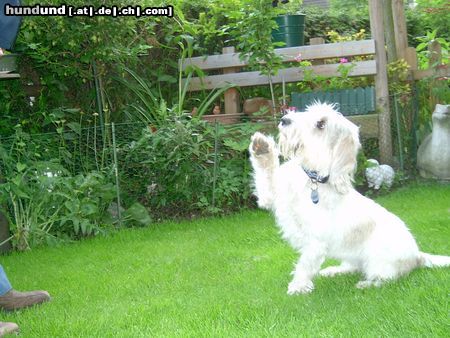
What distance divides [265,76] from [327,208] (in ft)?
17.2

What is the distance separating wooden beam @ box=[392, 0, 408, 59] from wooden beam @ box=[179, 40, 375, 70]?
946mm

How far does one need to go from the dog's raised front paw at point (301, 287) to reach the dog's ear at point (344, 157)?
0.67 m

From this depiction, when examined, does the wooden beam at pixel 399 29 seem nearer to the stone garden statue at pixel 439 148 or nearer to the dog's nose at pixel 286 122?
the stone garden statue at pixel 439 148

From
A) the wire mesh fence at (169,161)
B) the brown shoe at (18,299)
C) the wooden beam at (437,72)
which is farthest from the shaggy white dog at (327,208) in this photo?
the wooden beam at (437,72)

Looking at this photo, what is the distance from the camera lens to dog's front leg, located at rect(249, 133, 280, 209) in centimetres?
445

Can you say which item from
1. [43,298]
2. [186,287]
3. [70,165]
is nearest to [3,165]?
[70,165]

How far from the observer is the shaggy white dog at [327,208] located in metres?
4.06

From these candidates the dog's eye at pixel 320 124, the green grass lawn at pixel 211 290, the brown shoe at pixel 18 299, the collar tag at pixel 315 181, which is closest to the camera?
the green grass lawn at pixel 211 290

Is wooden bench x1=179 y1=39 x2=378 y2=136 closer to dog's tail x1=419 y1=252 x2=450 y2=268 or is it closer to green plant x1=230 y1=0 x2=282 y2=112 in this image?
green plant x1=230 y1=0 x2=282 y2=112

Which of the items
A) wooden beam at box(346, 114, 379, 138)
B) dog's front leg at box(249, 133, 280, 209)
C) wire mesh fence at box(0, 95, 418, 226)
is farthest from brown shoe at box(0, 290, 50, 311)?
wooden beam at box(346, 114, 379, 138)

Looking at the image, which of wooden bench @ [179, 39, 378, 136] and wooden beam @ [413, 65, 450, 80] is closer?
wooden bench @ [179, 39, 378, 136]

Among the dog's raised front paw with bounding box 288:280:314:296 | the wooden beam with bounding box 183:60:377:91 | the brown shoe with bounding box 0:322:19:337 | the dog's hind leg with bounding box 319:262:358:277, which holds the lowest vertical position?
the dog's hind leg with bounding box 319:262:358:277

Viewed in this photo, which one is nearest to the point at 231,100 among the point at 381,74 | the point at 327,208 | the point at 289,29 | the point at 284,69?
the point at 284,69

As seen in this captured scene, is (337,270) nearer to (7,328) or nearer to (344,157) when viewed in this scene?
(344,157)
